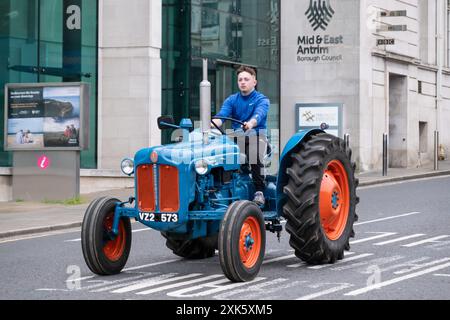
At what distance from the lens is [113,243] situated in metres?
11.7

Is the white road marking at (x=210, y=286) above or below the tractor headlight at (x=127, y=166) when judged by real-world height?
below

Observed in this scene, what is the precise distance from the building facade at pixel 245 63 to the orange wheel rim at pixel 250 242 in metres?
16.2

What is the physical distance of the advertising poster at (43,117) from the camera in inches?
944

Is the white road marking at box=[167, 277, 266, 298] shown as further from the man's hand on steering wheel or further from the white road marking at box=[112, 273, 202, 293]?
the man's hand on steering wheel

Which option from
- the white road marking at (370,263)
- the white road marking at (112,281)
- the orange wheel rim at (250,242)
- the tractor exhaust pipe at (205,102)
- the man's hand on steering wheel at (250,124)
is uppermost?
the tractor exhaust pipe at (205,102)

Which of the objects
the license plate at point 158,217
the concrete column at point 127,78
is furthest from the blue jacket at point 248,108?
the concrete column at point 127,78

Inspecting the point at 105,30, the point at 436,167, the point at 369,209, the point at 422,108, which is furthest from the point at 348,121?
the point at 369,209

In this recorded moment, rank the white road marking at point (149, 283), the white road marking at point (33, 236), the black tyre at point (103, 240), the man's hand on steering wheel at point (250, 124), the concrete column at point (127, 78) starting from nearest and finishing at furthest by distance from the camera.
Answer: the white road marking at point (149, 283), the black tyre at point (103, 240), the man's hand on steering wheel at point (250, 124), the white road marking at point (33, 236), the concrete column at point (127, 78)

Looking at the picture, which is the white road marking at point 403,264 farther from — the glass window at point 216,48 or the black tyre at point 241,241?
the glass window at point 216,48

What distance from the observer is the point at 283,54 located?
38.0 meters

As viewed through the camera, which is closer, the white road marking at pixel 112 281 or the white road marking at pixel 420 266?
the white road marking at pixel 112 281

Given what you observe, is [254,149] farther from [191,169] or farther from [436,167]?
[436,167]

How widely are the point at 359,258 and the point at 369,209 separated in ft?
27.3

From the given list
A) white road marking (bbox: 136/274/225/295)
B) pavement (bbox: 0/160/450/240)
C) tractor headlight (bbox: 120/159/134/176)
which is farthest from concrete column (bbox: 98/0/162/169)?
white road marking (bbox: 136/274/225/295)
